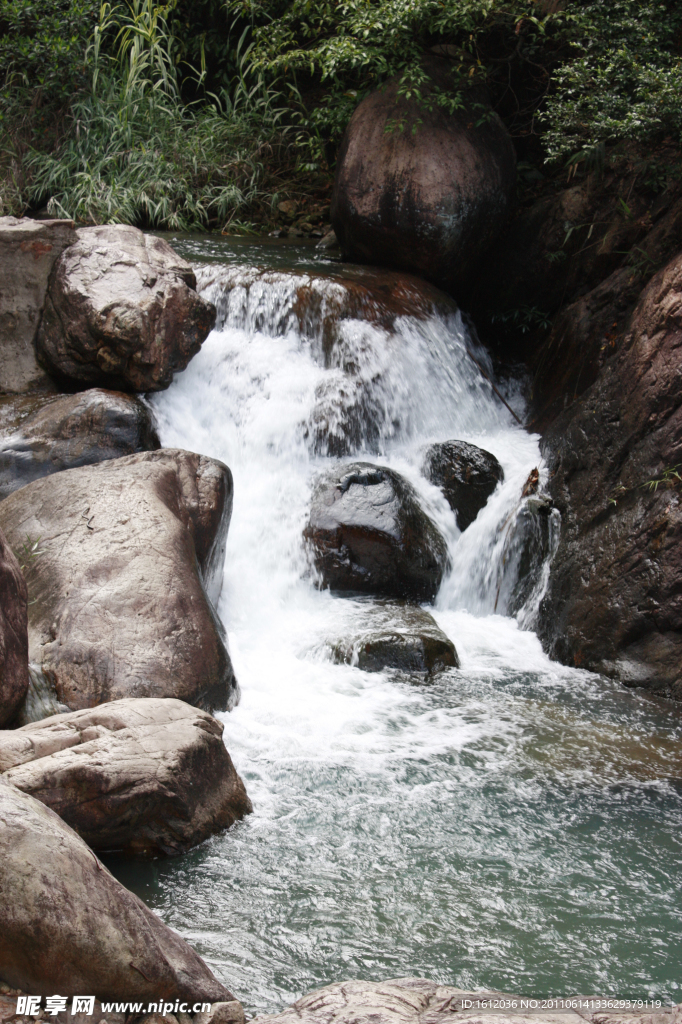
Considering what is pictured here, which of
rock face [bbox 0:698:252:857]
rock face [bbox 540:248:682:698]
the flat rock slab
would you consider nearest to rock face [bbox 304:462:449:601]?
rock face [bbox 540:248:682:698]

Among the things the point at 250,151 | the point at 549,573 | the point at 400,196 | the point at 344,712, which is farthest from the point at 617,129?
the point at 250,151

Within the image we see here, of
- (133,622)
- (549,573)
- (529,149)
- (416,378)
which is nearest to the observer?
(133,622)

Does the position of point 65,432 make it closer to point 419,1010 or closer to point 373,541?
point 373,541

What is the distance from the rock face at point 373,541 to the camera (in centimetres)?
620

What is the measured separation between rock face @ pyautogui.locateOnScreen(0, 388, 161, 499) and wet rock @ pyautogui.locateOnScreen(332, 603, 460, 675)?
193cm

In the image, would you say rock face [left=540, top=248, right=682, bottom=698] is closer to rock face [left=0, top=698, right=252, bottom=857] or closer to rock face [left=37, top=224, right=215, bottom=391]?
rock face [left=0, top=698, right=252, bottom=857]

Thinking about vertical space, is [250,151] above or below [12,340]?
above

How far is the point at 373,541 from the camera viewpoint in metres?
6.19

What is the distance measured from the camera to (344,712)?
4598mm

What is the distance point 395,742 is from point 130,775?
154 cm

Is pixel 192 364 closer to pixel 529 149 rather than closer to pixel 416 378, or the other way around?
pixel 416 378

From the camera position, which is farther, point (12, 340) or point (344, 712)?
point (12, 340)

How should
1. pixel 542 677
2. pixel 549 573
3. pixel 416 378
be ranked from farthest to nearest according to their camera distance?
pixel 416 378 < pixel 549 573 < pixel 542 677

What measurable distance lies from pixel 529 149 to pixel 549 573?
18.8 feet
